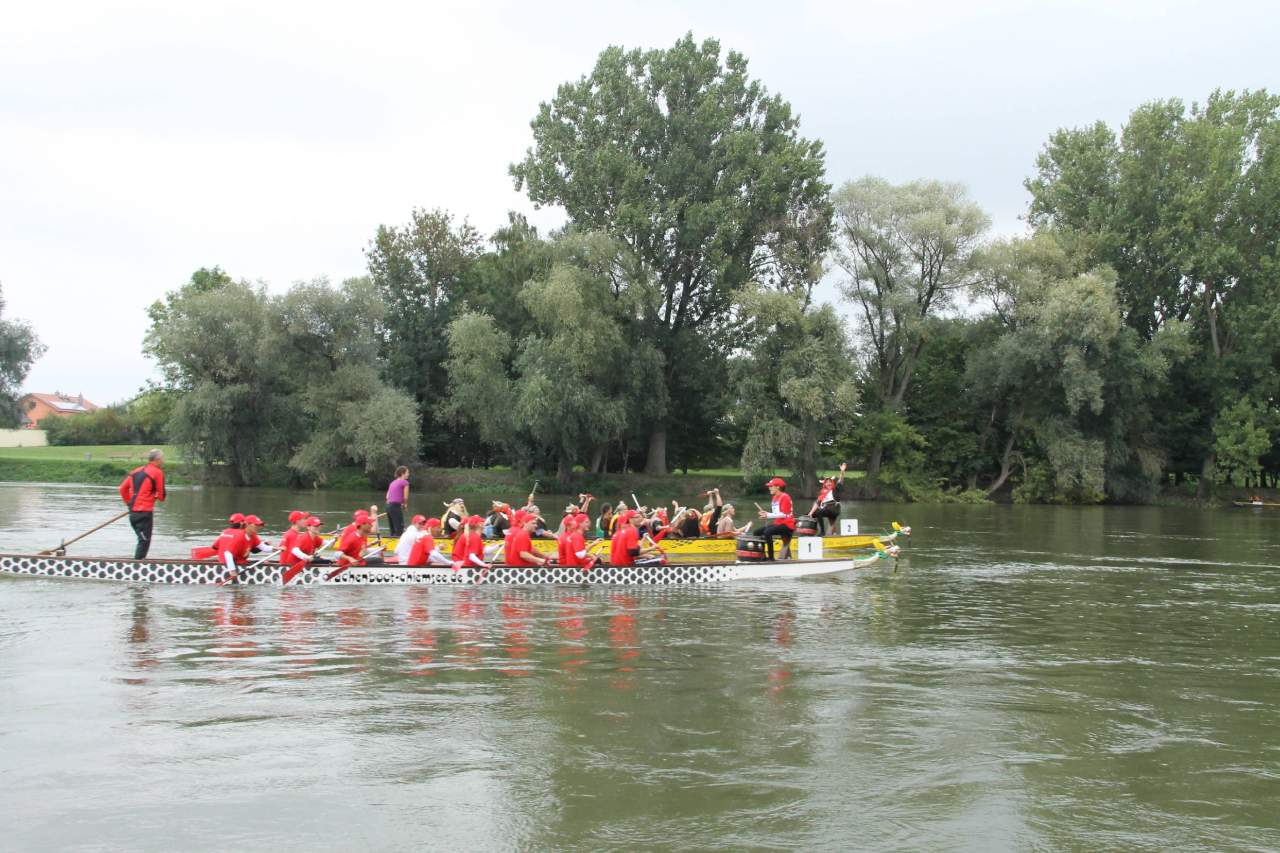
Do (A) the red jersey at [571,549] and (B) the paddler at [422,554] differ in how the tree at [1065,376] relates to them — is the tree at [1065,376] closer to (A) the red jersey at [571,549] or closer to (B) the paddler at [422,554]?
(A) the red jersey at [571,549]

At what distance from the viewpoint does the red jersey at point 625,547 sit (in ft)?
59.7

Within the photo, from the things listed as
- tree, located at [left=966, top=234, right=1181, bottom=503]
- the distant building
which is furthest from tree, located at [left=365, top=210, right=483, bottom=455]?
the distant building

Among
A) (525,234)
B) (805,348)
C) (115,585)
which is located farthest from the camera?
(525,234)

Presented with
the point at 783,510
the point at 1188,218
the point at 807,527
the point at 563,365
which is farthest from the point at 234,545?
the point at 1188,218

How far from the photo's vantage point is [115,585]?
54.9 ft

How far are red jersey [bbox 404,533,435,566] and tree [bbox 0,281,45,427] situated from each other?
5217 centimetres

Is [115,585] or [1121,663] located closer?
[1121,663]

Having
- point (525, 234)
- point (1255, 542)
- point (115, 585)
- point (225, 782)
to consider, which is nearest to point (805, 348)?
point (525, 234)

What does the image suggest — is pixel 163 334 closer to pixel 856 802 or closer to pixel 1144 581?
pixel 1144 581

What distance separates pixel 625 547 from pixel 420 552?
3641 millimetres

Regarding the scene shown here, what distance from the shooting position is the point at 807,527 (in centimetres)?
2181

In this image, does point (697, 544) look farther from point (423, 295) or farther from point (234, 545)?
point (423, 295)

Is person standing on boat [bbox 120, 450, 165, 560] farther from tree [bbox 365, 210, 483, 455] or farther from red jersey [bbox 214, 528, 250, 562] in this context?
tree [bbox 365, 210, 483, 455]

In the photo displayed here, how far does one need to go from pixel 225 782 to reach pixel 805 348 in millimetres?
41320
